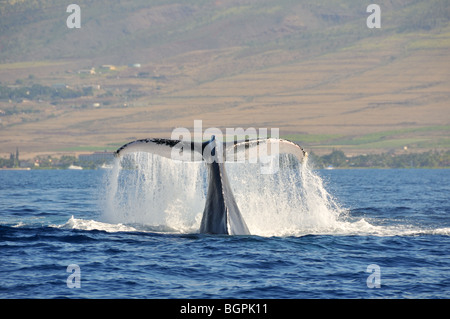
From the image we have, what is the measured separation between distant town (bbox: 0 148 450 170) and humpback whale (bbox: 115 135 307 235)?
120735 mm

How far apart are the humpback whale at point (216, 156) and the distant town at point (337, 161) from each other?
12074 cm

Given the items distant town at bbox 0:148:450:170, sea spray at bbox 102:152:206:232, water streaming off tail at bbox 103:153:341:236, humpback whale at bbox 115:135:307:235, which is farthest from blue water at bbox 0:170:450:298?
distant town at bbox 0:148:450:170

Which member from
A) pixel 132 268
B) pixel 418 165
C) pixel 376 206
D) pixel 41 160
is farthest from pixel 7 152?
pixel 132 268

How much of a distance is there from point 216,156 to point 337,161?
12886 cm

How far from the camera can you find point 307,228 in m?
17.8

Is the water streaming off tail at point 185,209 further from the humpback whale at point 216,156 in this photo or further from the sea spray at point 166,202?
the humpback whale at point 216,156

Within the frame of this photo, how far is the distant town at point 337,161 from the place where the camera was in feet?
470

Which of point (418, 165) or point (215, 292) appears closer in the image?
point (215, 292)

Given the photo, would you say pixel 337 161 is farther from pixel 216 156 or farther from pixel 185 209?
pixel 216 156

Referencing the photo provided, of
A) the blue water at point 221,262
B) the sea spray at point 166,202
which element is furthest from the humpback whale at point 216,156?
the sea spray at point 166,202

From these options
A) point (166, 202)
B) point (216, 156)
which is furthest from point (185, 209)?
→ point (216, 156)

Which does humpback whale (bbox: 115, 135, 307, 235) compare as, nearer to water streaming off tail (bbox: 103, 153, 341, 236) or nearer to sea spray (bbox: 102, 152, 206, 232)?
water streaming off tail (bbox: 103, 153, 341, 236)
